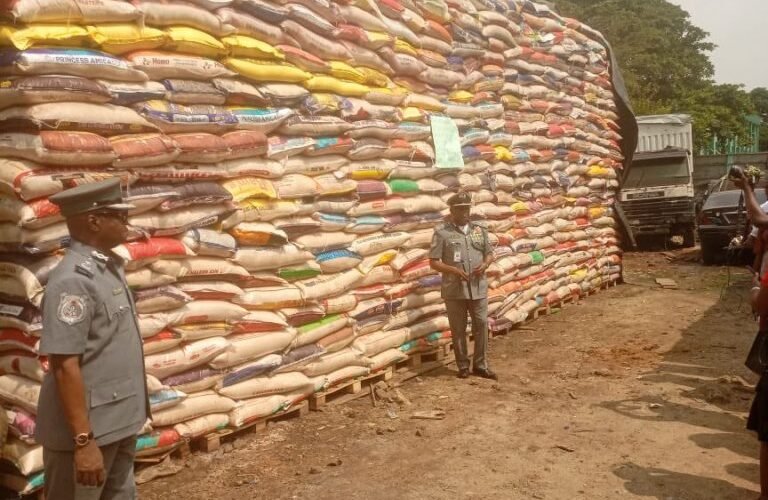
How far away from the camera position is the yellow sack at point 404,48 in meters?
6.36

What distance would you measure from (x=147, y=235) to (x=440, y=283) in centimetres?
362

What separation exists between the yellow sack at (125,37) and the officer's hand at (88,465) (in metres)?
2.25

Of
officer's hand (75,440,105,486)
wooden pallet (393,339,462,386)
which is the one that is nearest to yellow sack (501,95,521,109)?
wooden pallet (393,339,462,386)

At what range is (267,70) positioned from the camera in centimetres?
479

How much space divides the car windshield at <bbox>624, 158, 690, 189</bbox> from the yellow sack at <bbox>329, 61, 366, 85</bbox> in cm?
1296

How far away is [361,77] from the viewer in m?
5.79

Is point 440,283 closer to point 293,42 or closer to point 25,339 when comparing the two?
point 293,42

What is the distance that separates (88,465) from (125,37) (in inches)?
95.0

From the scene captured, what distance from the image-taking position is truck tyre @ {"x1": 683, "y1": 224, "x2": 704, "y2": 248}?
17.6 meters

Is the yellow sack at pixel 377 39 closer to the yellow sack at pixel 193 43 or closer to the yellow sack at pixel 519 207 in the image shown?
the yellow sack at pixel 193 43

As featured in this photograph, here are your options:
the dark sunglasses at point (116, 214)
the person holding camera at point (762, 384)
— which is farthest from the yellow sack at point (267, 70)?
the person holding camera at point (762, 384)

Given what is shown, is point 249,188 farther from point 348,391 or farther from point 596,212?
point 596,212

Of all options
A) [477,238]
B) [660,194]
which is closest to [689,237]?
[660,194]

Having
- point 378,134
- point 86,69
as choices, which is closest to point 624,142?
point 378,134
